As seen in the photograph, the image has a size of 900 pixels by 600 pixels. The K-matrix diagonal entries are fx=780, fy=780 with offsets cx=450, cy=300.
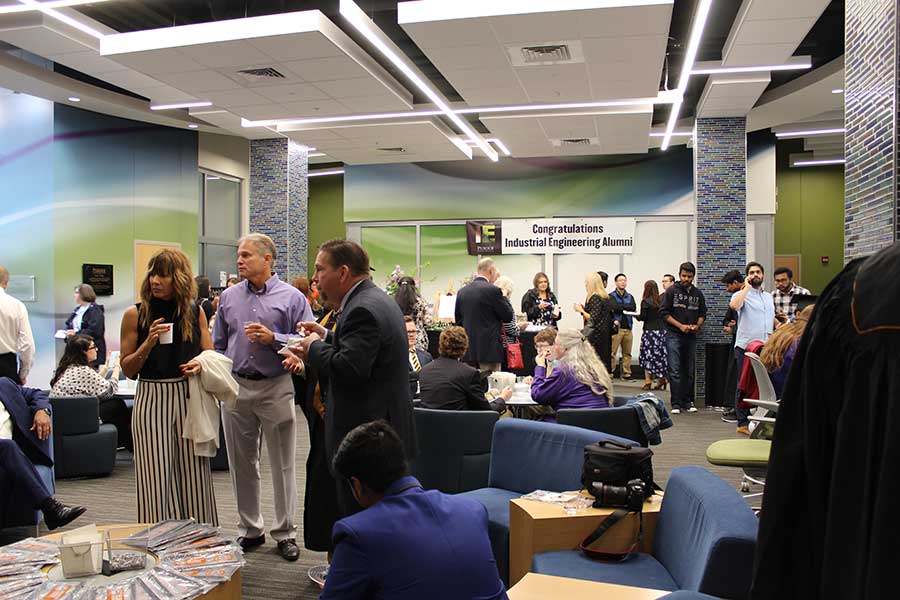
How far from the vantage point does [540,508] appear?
3.20m

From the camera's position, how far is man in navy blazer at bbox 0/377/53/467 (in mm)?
4605

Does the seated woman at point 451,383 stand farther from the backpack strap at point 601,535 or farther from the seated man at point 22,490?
the seated man at point 22,490

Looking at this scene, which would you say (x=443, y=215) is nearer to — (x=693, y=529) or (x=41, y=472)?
(x=41, y=472)

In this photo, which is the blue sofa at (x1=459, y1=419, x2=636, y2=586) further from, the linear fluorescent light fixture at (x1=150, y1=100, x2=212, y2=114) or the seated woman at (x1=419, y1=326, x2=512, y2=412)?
the linear fluorescent light fixture at (x1=150, y1=100, x2=212, y2=114)

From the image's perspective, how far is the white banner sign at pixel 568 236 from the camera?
14.6m

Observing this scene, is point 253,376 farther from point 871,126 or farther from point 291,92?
point 291,92

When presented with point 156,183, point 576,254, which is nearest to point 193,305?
point 156,183

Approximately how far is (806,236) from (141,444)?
16.4m

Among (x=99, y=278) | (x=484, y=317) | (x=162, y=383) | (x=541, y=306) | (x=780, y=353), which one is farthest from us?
(x=99, y=278)

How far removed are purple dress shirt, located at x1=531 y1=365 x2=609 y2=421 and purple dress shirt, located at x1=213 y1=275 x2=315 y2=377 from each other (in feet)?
5.34

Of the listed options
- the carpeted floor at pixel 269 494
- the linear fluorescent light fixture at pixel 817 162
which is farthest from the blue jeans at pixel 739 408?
the linear fluorescent light fixture at pixel 817 162

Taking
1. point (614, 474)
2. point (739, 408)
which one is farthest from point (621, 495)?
point (739, 408)

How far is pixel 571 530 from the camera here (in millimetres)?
3100

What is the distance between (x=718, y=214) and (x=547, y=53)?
4.29m
